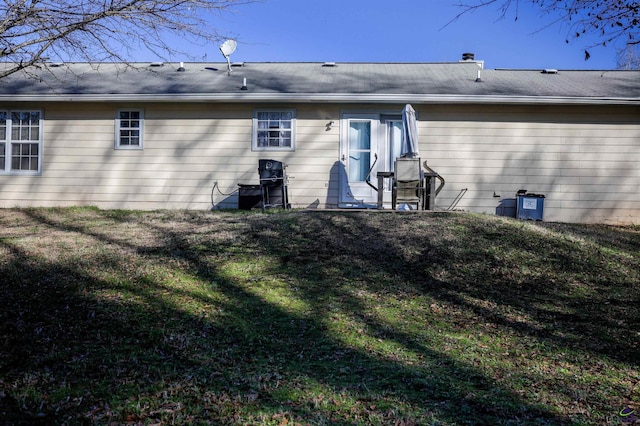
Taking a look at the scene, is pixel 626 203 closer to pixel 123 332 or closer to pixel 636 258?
pixel 636 258

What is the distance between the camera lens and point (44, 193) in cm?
1230

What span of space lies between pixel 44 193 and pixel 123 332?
9.24 meters

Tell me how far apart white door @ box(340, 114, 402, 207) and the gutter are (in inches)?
21.2

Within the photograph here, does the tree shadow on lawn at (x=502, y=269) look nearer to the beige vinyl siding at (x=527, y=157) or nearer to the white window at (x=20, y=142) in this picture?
the beige vinyl siding at (x=527, y=157)

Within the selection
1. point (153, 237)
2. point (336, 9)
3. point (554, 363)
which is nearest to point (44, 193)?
point (153, 237)

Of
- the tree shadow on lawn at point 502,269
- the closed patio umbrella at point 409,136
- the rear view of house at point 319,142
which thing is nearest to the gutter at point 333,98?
the rear view of house at point 319,142

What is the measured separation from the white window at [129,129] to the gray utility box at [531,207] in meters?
8.23

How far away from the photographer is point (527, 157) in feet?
38.6

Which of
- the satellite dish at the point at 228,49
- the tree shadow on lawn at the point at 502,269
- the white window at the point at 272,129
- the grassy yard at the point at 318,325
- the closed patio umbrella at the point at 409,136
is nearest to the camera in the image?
the grassy yard at the point at 318,325

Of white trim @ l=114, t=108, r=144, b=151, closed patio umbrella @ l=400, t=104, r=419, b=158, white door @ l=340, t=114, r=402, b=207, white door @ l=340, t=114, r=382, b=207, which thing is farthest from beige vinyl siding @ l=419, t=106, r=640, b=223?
white trim @ l=114, t=108, r=144, b=151

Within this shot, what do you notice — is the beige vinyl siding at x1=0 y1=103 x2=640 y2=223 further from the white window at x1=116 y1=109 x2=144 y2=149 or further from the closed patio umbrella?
the closed patio umbrella

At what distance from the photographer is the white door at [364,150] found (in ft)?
38.9

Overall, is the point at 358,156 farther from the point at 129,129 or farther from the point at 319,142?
the point at 129,129

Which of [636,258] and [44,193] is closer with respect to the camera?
[636,258]
